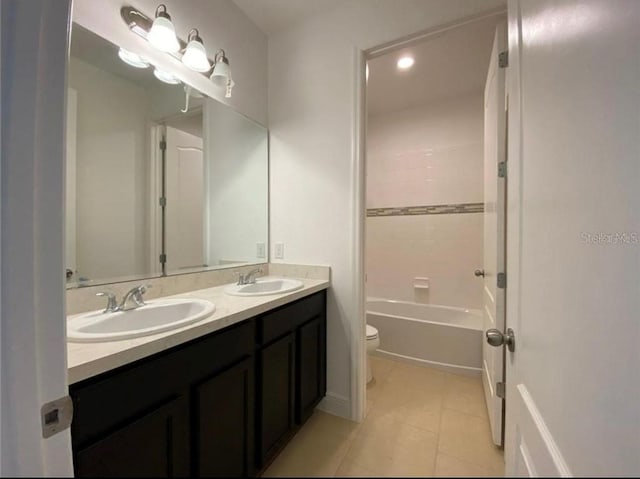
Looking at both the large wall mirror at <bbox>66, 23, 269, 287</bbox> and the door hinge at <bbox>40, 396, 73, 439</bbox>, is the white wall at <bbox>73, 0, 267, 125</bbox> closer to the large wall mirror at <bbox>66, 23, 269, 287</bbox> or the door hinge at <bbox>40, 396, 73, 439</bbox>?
the large wall mirror at <bbox>66, 23, 269, 287</bbox>

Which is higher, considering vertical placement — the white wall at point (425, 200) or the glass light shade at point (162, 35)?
the glass light shade at point (162, 35)

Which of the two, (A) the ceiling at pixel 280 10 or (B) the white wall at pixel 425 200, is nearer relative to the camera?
(A) the ceiling at pixel 280 10

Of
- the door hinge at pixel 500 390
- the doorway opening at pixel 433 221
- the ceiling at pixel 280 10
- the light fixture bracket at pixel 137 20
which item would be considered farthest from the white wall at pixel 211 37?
the door hinge at pixel 500 390

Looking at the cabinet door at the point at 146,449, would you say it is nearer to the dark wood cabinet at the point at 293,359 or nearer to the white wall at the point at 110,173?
the dark wood cabinet at the point at 293,359

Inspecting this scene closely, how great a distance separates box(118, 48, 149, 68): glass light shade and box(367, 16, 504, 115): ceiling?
1.22 m

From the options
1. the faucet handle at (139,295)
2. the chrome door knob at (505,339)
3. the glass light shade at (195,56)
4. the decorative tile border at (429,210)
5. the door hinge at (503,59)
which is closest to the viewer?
the chrome door knob at (505,339)

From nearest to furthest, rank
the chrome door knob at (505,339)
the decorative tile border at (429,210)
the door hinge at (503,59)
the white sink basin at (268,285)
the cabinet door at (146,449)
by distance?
the cabinet door at (146,449) → the chrome door knob at (505,339) → the door hinge at (503,59) → the white sink basin at (268,285) → the decorative tile border at (429,210)

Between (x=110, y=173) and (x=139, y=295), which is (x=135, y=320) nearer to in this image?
(x=139, y=295)

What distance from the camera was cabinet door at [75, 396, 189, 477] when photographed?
0.94ft

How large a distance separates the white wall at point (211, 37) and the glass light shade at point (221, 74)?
39 millimetres

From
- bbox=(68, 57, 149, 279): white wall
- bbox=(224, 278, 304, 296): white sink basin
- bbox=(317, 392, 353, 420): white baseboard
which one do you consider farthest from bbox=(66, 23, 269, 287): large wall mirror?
bbox=(317, 392, 353, 420): white baseboard

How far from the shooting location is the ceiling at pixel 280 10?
3.84 ft

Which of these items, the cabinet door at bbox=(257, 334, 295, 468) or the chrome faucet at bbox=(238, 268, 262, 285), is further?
the chrome faucet at bbox=(238, 268, 262, 285)

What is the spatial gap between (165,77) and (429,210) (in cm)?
248
